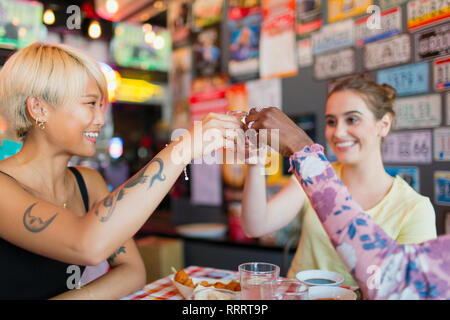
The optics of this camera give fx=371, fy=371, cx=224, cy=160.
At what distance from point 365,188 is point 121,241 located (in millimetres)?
1039

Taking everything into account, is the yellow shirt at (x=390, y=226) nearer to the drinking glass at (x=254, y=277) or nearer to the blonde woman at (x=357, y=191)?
the blonde woman at (x=357, y=191)

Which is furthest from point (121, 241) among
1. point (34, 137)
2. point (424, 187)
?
point (424, 187)

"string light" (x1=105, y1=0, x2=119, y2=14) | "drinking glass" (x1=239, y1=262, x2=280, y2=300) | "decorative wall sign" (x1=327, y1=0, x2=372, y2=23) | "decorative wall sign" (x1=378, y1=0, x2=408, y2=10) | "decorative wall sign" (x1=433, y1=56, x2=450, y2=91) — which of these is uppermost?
"string light" (x1=105, y1=0, x2=119, y2=14)

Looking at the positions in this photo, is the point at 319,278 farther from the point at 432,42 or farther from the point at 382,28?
the point at 382,28

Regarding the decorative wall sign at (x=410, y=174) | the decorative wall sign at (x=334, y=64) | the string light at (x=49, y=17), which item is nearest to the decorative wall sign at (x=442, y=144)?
the decorative wall sign at (x=410, y=174)

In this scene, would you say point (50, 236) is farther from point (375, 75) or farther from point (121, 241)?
point (375, 75)

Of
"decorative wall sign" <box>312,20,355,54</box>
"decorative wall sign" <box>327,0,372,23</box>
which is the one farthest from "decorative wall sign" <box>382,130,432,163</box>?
"decorative wall sign" <box>327,0,372,23</box>

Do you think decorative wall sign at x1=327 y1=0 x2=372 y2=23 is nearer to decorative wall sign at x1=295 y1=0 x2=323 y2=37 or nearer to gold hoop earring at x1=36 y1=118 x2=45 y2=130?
decorative wall sign at x1=295 y1=0 x2=323 y2=37

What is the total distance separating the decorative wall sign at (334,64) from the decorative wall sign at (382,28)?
0.10m

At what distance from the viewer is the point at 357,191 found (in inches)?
61.2

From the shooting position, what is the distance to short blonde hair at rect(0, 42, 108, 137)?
3.84ft

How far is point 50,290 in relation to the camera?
4.14 ft

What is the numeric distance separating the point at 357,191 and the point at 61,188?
1.18 meters

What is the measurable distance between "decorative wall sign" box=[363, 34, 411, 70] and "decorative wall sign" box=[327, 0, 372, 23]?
23 centimetres
